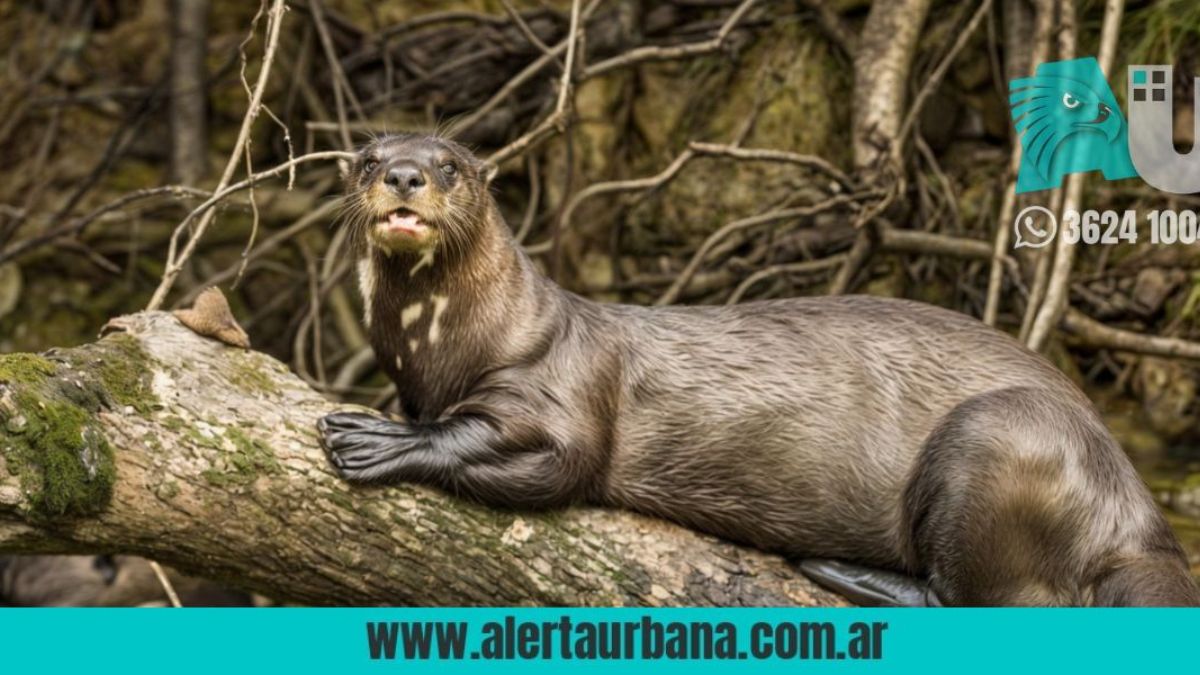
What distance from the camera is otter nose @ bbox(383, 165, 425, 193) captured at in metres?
2.81

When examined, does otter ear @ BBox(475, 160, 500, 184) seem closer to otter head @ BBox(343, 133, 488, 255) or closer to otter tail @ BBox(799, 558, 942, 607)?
otter head @ BBox(343, 133, 488, 255)

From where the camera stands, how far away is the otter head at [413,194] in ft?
9.27

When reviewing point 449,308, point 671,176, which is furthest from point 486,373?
point 671,176

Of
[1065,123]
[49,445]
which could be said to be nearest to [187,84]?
[1065,123]

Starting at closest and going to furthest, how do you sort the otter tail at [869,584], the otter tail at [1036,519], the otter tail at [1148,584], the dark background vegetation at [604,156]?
the otter tail at [1148,584]
the otter tail at [1036,519]
the otter tail at [869,584]
the dark background vegetation at [604,156]

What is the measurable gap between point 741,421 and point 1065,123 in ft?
6.40

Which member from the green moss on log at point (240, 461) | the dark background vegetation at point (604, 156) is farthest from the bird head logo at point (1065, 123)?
the green moss on log at point (240, 461)

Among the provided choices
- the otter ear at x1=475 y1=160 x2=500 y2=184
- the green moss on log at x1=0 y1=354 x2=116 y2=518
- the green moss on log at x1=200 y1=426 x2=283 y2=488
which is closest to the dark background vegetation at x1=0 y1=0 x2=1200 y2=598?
the otter ear at x1=475 y1=160 x2=500 y2=184

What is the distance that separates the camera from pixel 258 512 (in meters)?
2.70

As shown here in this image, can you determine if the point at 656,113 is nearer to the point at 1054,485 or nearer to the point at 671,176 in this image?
the point at 671,176

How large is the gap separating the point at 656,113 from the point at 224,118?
195 cm

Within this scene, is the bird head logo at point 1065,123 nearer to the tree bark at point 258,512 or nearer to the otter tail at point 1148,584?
the otter tail at point 1148,584

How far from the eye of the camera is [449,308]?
299 centimetres

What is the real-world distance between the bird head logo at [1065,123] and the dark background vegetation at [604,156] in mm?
111
